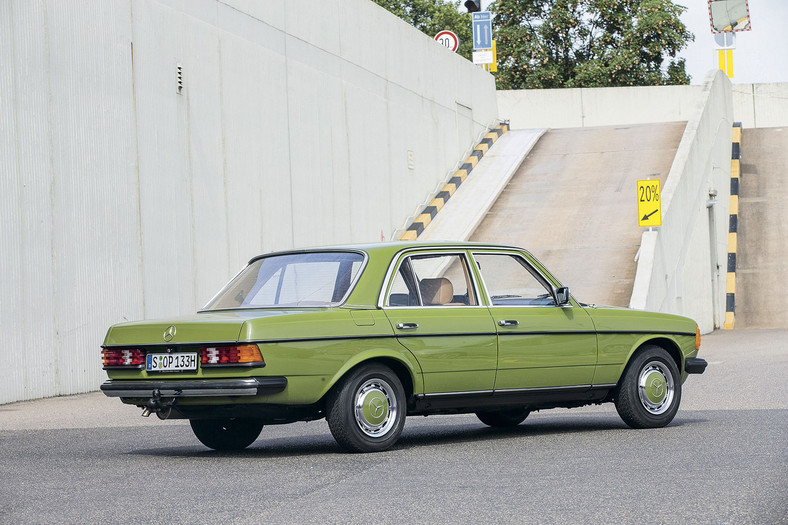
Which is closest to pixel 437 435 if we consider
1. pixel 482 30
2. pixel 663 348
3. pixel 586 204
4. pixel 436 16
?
pixel 663 348

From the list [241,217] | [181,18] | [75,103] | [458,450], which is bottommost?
[458,450]

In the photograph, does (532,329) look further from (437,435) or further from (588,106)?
(588,106)

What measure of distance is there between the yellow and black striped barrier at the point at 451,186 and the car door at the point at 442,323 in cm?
1727

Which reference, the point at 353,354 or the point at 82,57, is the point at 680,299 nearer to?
the point at 82,57

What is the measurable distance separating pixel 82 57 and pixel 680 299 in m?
13.8

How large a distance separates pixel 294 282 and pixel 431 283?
99 cm

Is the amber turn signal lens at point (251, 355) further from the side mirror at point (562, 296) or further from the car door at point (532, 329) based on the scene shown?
the side mirror at point (562, 296)

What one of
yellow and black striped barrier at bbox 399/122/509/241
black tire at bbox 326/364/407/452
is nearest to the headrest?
black tire at bbox 326/364/407/452

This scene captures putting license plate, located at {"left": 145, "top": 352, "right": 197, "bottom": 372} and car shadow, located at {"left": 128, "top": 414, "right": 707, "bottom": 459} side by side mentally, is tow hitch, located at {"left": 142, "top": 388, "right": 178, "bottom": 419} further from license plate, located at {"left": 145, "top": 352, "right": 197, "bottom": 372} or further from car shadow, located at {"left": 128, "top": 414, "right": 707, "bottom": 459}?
car shadow, located at {"left": 128, "top": 414, "right": 707, "bottom": 459}

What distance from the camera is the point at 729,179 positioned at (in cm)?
3375

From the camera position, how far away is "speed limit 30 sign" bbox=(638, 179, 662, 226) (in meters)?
21.7

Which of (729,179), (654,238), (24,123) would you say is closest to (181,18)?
(24,123)

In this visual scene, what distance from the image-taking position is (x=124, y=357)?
26.6 feet

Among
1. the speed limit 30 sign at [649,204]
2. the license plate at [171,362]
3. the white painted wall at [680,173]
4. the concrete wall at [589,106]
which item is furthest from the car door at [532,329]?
the concrete wall at [589,106]
